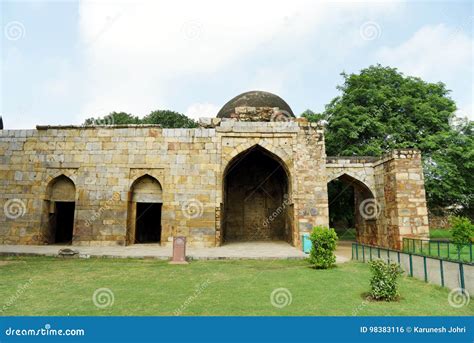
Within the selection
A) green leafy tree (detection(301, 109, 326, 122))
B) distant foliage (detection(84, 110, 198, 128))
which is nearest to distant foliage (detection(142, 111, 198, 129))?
distant foliage (detection(84, 110, 198, 128))

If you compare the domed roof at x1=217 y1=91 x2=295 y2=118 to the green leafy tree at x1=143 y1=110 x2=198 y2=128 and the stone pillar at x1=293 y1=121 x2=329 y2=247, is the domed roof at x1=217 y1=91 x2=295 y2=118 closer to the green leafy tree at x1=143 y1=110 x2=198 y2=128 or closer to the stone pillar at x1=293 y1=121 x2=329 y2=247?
the stone pillar at x1=293 y1=121 x2=329 y2=247

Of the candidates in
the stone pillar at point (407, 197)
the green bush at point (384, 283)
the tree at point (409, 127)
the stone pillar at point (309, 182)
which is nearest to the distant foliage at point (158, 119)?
the tree at point (409, 127)

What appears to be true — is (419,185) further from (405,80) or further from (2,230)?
(2,230)

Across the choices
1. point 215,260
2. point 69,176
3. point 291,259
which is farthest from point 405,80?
point 69,176

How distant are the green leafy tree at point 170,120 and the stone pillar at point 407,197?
21497mm

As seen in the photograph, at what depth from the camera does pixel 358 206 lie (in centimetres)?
1700

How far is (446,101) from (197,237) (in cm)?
1593

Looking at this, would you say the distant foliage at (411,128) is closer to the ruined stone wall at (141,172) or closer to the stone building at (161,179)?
the stone building at (161,179)

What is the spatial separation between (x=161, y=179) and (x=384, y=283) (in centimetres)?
973

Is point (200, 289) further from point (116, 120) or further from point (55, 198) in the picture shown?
point (116, 120)

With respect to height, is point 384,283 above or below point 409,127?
below

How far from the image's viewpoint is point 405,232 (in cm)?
1262

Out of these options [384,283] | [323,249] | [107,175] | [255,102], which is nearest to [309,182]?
[323,249]

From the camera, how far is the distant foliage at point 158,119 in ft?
102
